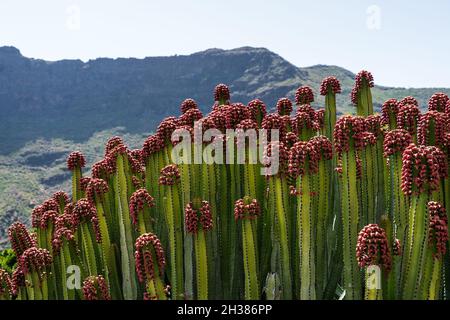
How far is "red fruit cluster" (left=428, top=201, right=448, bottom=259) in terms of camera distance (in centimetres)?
287

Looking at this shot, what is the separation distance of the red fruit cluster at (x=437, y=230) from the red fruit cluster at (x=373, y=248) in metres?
0.25

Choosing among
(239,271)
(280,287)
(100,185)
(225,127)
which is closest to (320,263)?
(280,287)

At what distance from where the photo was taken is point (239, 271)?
13.3ft

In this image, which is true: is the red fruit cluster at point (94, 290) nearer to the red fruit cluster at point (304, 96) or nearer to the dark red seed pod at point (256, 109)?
the dark red seed pod at point (256, 109)

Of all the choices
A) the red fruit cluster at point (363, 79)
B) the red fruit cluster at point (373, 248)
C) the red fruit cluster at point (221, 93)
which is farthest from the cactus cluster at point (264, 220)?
the red fruit cluster at point (221, 93)

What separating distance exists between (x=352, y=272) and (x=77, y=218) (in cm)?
199

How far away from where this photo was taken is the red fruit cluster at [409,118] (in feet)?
13.7

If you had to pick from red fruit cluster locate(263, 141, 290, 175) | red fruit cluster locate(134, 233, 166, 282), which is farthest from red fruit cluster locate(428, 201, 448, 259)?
red fruit cluster locate(134, 233, 166, 282)

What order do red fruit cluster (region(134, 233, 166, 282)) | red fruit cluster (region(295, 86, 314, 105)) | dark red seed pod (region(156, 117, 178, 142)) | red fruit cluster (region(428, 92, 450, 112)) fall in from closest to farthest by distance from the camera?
red fruit cluster (region(134, 233, 166, 282))
dark red seed pod (region(156, 117, 178, 142))
red fruit cluster (region(428, 92, 450, 112))
red fruit cluster (region(295, 86, 314, 105))

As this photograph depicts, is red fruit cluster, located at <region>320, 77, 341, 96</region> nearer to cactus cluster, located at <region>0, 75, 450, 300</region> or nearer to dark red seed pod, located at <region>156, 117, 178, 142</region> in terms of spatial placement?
cactus cluster, located at <region>0, 75, 450, 300</region>

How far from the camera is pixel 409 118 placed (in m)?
4.20

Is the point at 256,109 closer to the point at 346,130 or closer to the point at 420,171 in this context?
the point at 346,130
